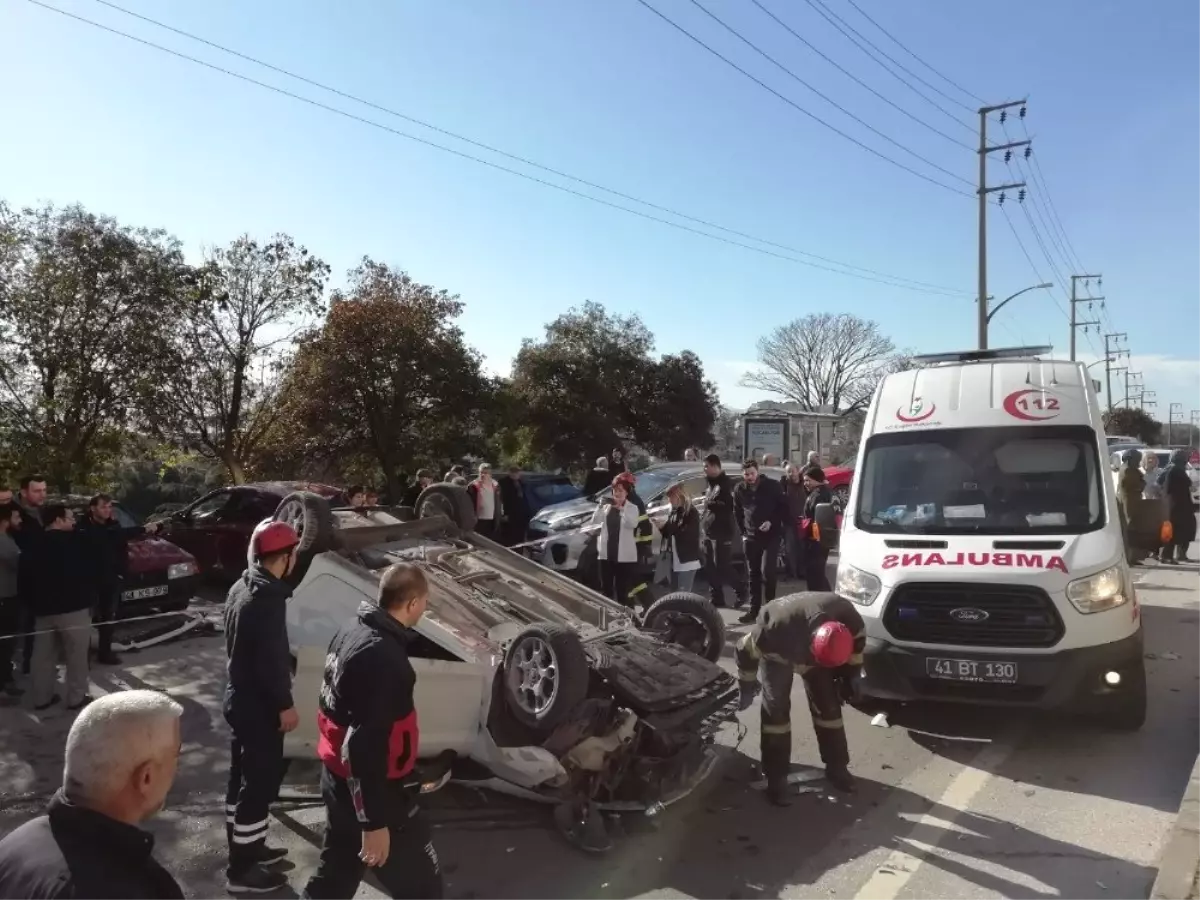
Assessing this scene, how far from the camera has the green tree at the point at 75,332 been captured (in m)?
14.2

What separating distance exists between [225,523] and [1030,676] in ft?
31.8

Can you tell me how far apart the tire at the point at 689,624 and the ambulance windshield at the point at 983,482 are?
1732 millimetres

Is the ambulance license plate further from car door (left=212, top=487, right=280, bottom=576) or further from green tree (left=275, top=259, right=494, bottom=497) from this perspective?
green tree (left=275, top=259, right=494, bottom=497)

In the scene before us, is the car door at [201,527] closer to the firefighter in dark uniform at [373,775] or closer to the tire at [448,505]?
the tire at [448,505]

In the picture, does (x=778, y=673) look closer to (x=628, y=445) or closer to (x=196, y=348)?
(x=196, y=348)

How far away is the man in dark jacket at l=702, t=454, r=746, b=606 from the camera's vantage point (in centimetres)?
1040

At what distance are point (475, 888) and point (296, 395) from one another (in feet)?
56.6

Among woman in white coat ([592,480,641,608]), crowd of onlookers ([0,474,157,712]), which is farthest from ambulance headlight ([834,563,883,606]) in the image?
crowd of onlookers ([0,474,157,712])

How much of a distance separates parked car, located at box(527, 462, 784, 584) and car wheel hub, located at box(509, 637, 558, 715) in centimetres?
553

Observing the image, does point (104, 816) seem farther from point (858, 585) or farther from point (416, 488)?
point (416, 488)

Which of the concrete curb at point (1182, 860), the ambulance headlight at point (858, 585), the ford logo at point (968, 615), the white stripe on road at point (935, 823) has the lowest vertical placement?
the white stripe on road at point (935, 823)

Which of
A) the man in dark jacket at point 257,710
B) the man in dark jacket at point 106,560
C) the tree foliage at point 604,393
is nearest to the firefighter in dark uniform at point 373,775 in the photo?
the man in dark jacket at point 257,710

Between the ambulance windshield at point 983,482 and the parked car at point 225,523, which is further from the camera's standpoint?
the parked car at point 225,523

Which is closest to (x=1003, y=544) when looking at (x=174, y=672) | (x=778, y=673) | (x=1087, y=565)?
(x=1087, y=565)
